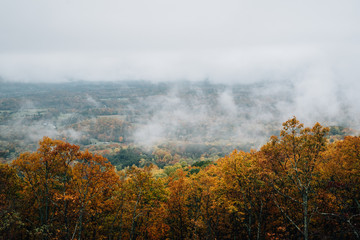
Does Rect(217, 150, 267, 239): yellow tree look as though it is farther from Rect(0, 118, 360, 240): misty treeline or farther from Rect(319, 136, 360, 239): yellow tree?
Rect(319, 136, 360, 239): yellow tree

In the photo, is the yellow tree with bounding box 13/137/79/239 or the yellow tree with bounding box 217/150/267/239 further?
the yellow tree with bounding box 13/137/79/239

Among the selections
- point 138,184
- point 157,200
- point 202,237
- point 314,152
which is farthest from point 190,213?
point 314,152

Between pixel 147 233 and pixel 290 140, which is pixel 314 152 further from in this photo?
pixel 147 233

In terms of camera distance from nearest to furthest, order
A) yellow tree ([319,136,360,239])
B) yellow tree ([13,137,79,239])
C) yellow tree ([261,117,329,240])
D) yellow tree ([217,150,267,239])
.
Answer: yellow tree ([261,117,329,240]) < yellow tree ([319,136,360,239]) < yellow tree ([217,150,267,239]) < yellow tree ([13,137,79,239])

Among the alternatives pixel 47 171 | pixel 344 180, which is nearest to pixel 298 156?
pixel 344 180

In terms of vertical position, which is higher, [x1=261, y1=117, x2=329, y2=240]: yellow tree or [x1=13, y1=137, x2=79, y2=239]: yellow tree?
[x1=261, y1=117, x2=329, y2=240]: yellow tree

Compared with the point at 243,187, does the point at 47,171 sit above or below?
above

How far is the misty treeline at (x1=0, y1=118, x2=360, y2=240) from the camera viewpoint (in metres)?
26.0

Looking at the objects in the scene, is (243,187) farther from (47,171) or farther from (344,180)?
(47,171)

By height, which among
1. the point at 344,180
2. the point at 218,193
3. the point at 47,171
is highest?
the point at 344,180

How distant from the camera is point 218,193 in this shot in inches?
1380

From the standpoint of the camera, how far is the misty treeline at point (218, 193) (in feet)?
85.4

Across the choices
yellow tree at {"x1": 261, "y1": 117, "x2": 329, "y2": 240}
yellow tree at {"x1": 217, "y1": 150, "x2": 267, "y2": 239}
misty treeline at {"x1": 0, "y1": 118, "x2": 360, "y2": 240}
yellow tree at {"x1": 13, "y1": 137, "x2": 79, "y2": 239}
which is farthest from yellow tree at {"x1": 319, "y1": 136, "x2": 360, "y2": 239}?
yellow tree at {"x1": 13, "y1": 137, "x2": 79, "y2": 239}

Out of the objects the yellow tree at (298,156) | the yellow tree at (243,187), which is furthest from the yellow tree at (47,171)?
the yellow tree at (298,156)
